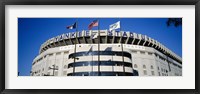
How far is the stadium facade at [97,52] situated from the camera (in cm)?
518

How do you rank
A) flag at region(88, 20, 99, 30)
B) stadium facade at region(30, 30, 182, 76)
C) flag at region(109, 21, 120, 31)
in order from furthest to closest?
stadium facade at region(30, 30, 182, 76) < flag at region(109, 21, 120, 31) < flag at region(88, 20, 99, 30)

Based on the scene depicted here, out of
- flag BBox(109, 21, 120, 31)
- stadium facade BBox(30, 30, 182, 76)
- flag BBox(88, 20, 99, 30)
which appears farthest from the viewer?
stadium facade BBox(30, 30, 182, 76)

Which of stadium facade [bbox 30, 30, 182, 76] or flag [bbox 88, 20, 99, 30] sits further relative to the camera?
stadium facade [bbox 30, 30, 182, 76]

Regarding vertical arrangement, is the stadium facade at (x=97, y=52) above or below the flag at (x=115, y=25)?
below

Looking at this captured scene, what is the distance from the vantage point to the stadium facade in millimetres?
5175

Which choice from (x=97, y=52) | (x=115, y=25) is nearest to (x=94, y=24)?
(x=115, y=25)

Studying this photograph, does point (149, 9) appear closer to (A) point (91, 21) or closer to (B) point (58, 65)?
(A) point (91, 21)

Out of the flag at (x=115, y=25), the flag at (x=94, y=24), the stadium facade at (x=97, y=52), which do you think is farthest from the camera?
the stadium facade at (x=97, y=52)

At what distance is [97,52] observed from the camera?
5820 millimetres

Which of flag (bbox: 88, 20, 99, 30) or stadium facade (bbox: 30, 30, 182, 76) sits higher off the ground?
flag (bbox: 88, 20, 99, 30)

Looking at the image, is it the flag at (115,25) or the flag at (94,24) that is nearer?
the flag at (94,24)

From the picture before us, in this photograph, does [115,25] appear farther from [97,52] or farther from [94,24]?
[97,52]

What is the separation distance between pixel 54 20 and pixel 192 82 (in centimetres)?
227

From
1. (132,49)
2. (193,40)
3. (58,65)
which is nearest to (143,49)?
(132,49)
